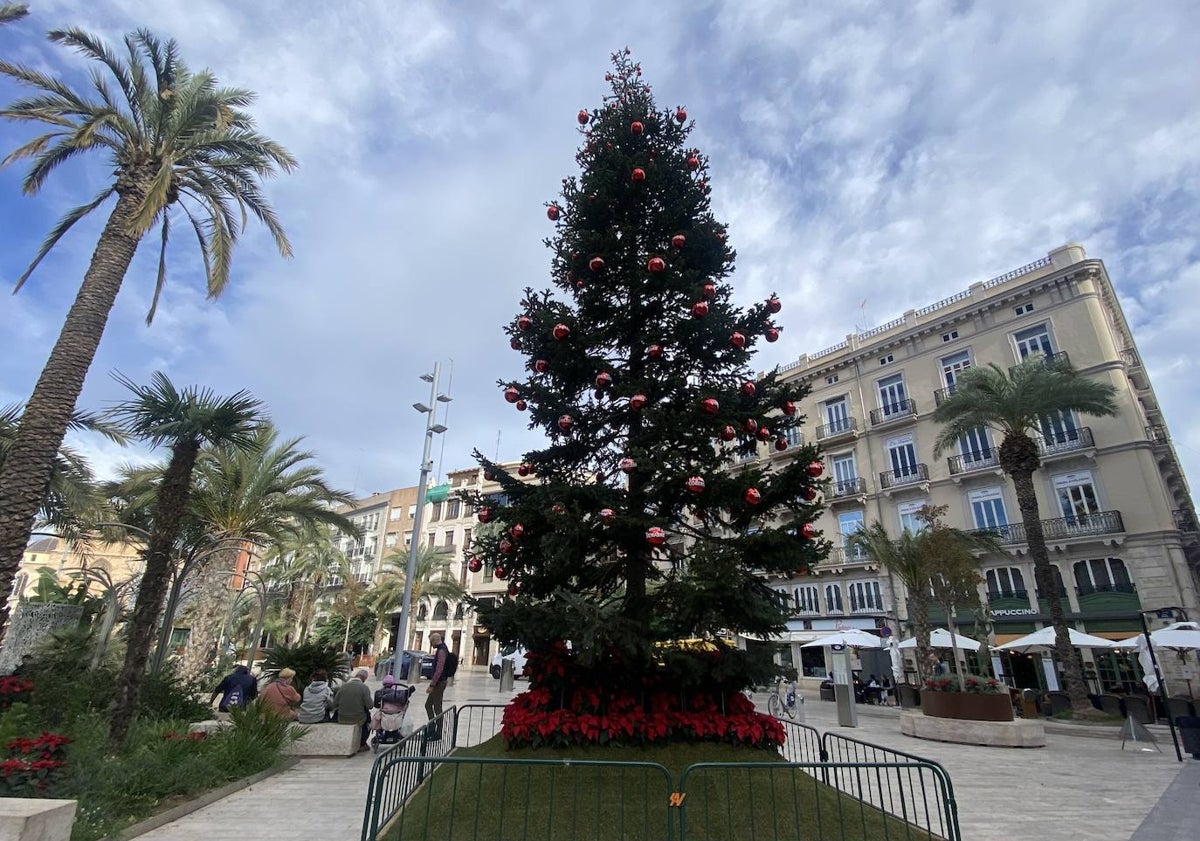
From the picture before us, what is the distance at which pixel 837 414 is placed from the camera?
118 ft

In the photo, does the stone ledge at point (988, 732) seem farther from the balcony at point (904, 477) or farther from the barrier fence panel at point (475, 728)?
the balcony at point (904, 477)

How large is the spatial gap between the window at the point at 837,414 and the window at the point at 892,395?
87.0 inches

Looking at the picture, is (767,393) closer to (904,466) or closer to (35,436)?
(35,436)

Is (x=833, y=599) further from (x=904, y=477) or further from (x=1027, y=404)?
(x=1027, y=404)

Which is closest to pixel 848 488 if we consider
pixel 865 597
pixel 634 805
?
pixel 865 597

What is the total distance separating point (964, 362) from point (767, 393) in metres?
28.3

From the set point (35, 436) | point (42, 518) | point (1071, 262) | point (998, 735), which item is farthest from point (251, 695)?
point (1071, 262)

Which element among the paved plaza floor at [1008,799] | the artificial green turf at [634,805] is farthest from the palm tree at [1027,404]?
the artificial green turf at [634,805]

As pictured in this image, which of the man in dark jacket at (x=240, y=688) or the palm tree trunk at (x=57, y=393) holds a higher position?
the palm tree trunk at (x=57, y=393)

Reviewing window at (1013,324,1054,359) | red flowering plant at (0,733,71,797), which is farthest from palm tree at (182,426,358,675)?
window at (1013,324,1054,359)

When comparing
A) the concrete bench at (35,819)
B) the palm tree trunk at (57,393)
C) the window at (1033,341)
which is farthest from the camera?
the window at (1033,341)

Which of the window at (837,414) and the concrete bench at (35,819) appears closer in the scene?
the concrete bench at (35,819)

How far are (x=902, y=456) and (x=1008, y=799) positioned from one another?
87.6 feet

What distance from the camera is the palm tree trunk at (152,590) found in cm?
837
